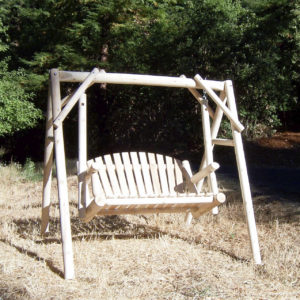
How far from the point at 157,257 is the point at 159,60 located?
8288mm

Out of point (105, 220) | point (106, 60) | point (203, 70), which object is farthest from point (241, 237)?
point (106, 60)

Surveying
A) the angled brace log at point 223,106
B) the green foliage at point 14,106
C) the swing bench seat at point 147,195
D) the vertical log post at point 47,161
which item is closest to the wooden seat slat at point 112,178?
the swing bench seat at point 147,195

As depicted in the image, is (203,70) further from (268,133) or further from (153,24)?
(268,133)

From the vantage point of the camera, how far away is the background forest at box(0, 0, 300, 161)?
11.1m

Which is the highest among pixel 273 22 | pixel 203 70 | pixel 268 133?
pixel 273 22

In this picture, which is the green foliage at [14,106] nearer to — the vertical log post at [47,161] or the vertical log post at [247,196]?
the vertical log post at [47,161]

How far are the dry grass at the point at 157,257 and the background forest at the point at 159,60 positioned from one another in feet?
18.3

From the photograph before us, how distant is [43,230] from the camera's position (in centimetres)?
483

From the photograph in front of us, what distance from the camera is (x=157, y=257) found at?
13.5ft

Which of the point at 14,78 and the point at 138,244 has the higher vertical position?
the point at 14,78

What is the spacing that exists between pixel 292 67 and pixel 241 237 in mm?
8916

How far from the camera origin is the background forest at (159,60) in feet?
36.3

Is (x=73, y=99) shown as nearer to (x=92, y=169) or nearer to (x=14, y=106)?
(x=92, y=169)

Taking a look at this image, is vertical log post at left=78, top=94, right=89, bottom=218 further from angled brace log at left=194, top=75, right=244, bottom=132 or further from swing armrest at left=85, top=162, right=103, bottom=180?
angled brace log at left=194, top=75, right=244, bottom=132
